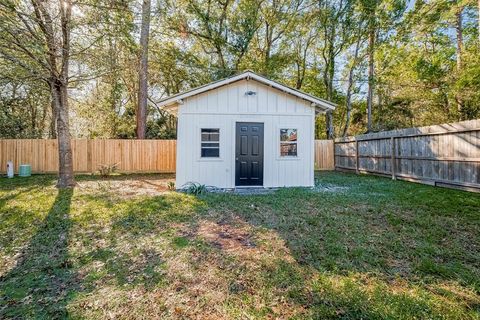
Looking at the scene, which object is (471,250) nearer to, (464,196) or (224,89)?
(464,196)

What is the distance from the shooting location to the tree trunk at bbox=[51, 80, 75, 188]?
811 centimetres

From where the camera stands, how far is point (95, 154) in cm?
1310

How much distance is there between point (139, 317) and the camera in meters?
2.29

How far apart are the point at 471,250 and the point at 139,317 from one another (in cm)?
410

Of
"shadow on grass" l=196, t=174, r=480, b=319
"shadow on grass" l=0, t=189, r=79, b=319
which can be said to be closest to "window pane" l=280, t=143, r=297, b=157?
"shadow on grass" l=196, t=174, r=480, b=319

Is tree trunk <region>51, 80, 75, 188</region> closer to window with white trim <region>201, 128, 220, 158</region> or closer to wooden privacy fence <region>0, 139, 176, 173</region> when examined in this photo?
window with white trim <region>201, 128, 220, 158</region>

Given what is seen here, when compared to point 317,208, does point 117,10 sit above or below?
above

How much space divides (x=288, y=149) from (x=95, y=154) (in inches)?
372

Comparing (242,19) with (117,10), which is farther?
(242,19)

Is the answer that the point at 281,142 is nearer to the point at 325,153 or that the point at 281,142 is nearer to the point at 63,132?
the point at 63,132

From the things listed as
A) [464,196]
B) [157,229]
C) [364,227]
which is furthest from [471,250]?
[157,229]

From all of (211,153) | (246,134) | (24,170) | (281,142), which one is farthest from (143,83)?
(281,142)

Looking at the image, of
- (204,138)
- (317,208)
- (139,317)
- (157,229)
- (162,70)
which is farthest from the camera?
(162,70)

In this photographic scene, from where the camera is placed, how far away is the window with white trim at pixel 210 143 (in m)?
8.52
